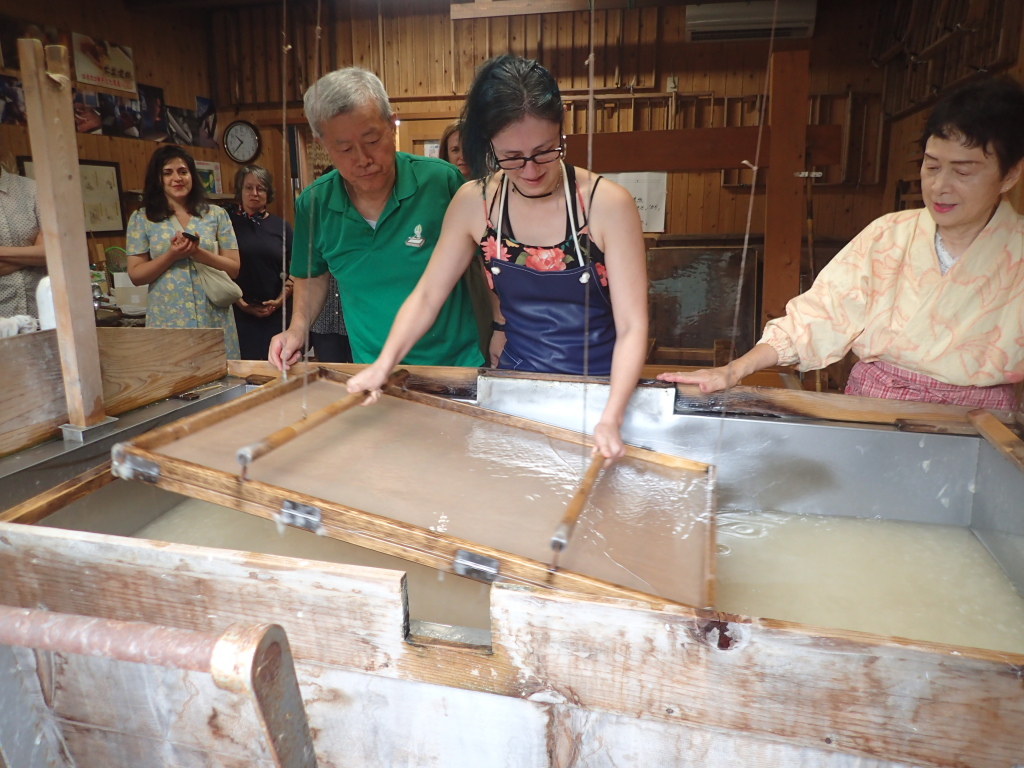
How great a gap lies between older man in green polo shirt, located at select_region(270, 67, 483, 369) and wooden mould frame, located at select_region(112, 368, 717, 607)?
0.93 meters

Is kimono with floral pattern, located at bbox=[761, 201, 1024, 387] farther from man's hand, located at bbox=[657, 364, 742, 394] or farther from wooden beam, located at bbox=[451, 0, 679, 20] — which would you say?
wooden beam, located at bbox=[451, 0, 679, 20]

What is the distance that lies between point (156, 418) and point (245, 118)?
26.4 feet

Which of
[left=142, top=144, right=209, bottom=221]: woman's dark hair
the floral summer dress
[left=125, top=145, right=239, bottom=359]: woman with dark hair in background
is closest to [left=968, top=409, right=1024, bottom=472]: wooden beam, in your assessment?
[left=125, top=145, right=239, bottom=359]: woman with dark hair in background

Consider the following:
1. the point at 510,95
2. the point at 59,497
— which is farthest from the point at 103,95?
the point at 59,497

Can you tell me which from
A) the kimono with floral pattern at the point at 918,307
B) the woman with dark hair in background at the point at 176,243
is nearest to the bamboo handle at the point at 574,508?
the kimono with floral pattern at the point at 918,307

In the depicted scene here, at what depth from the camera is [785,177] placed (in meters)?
3.07

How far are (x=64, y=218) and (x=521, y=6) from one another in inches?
207

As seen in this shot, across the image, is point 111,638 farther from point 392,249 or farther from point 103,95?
point 103,95

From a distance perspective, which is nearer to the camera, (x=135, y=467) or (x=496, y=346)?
(x=135, y=467)

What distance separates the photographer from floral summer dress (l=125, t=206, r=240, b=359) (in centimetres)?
368

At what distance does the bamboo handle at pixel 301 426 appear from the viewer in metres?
1.25

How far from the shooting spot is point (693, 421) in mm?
1723

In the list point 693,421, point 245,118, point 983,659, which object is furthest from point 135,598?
point 245,118

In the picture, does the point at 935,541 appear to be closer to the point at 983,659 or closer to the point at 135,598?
the point at 983,659
